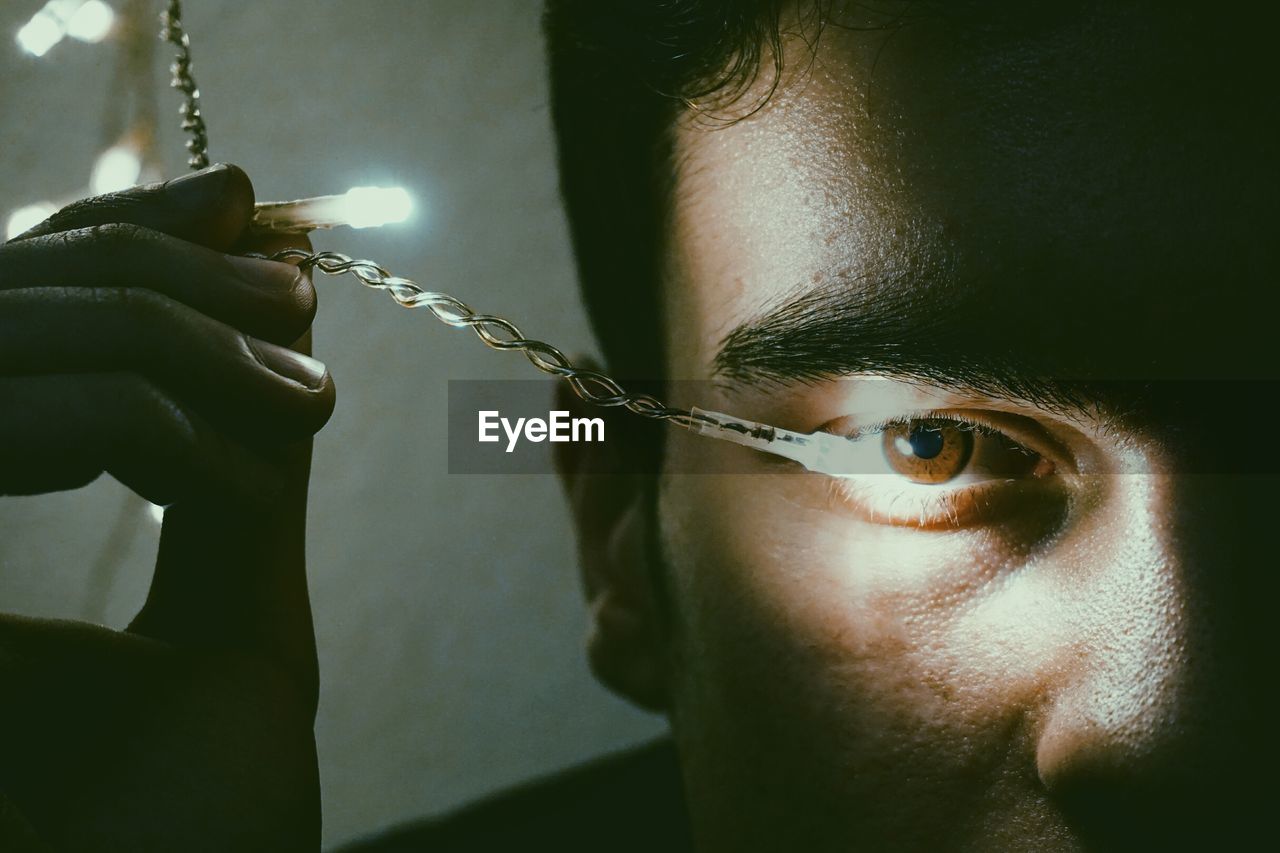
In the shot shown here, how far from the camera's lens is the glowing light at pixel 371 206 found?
523 mm

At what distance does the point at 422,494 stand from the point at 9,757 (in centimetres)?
33

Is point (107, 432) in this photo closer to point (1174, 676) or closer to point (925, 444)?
point (925, 444)

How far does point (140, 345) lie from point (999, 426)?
1.63 ft

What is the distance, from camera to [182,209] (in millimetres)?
512

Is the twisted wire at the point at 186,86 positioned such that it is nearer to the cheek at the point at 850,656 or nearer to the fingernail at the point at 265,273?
the fingernail at the point at 265,273

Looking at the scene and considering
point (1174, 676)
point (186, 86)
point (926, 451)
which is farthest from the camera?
point (186, 86)

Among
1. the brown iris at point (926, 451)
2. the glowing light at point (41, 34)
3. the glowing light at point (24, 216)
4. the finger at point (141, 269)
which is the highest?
the glowing light at point (41, 34)

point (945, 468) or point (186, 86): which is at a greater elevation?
point (186, 86)

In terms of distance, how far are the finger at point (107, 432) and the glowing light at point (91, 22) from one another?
19.1 inches

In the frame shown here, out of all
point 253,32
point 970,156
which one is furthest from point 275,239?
point 970,156

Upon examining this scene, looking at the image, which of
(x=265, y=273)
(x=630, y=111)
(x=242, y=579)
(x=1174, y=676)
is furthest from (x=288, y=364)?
(x=1174, y=676)

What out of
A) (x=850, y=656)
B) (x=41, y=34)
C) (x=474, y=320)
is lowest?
(x=850, y=656)

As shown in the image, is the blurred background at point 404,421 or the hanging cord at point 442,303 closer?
the hanging cord at point 442,303

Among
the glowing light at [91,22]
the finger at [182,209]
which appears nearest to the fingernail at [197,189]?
the finger at [182,209]
